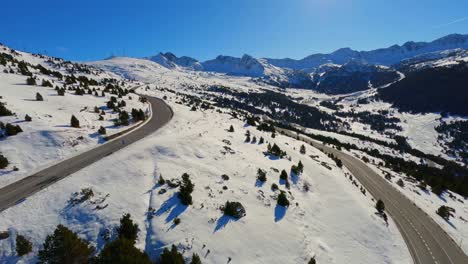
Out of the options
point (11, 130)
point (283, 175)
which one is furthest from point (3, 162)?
point (283, 175)

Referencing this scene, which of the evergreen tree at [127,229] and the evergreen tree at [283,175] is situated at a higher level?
the evergreen tree at [127,229]

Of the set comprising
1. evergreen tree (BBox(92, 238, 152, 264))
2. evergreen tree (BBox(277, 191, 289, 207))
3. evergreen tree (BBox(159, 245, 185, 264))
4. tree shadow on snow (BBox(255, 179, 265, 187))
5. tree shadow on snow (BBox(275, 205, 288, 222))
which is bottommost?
tree shadow on snow (BBox(275, 205, 288, 222))

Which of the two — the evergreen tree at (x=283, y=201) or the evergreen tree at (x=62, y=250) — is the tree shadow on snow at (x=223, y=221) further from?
the evergreen tree at (x=62, y=250)

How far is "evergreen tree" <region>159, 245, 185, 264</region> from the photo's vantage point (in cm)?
1403

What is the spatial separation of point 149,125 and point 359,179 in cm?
3443

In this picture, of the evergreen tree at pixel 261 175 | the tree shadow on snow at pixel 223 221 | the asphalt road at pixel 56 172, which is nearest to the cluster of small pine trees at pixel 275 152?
the evergreen tree at pixel 261 175

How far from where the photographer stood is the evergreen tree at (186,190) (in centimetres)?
1975

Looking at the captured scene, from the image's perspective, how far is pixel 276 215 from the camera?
22.6 meters

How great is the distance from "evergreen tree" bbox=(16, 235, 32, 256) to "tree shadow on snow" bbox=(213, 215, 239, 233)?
9.77 meters

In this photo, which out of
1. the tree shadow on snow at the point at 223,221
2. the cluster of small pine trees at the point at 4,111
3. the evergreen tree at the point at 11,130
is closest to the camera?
the tree shadow on snow at the point at 223,221

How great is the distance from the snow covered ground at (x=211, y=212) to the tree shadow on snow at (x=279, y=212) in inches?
4.1

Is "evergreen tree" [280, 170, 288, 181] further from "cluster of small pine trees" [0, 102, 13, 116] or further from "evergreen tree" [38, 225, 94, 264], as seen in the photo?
"cluster of small pine trees" [0, 102, 13, 116]

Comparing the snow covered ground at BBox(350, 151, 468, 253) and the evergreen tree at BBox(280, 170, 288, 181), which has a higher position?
the evergreen tree at BBox(280, 170, 288, 181)

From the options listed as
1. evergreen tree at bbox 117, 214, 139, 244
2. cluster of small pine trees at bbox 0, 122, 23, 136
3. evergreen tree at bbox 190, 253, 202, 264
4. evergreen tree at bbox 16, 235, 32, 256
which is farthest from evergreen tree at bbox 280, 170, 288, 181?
cluster of small pine trees at bbox 0, 122, 23, 136
